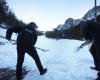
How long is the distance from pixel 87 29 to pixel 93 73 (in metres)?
2.44

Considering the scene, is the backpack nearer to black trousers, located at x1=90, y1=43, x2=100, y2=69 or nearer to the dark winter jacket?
the dark winter jacket

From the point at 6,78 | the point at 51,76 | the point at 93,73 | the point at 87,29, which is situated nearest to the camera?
the point at 87,29

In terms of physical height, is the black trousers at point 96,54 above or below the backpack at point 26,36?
below

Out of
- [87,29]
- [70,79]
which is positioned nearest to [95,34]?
[87,29]

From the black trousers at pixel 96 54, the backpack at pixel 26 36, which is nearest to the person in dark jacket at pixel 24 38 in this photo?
the backpack at pixel 26 36

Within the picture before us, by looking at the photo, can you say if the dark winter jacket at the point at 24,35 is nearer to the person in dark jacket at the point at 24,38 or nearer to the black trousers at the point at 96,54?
the person in dark jacket at the point at 24,38

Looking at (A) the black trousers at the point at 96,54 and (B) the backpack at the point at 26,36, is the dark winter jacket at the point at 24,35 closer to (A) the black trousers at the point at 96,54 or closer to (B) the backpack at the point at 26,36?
(B) the backpack at the point at 26,36

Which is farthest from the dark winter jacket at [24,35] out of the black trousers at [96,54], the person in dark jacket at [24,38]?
the black trousers at [96,54]

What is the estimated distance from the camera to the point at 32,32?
734 centimetres

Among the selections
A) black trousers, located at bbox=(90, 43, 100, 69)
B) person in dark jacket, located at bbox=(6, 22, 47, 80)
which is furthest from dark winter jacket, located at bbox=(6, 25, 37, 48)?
black trousers, located at bbox=(90, 43, 100, 69)

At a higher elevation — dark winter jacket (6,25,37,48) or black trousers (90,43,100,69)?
dark winter jacket (6,25,37,48)

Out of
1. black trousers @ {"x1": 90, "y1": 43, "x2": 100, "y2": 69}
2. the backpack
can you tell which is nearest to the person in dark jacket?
the backpack

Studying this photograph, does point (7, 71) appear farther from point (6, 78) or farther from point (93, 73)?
point (93, 73)

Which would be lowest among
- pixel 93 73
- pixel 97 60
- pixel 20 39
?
pixel 93 73
